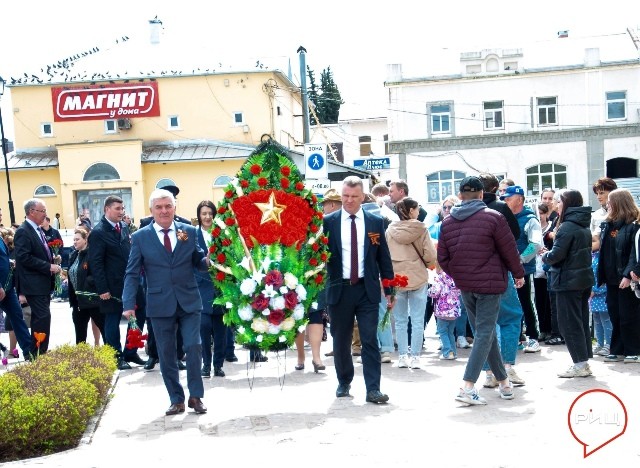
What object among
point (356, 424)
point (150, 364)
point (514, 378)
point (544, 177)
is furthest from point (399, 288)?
point (544, 177)

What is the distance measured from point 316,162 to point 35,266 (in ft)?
20.2

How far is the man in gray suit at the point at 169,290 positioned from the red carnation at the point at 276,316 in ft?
2.35

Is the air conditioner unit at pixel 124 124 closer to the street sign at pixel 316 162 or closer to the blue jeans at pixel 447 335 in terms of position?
the street sign at pixel 316 162

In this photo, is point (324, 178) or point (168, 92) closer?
point (324, 178)

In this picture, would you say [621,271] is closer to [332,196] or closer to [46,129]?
[332,196]

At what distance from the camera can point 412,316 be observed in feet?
36.7

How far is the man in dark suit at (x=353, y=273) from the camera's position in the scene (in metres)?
9.06

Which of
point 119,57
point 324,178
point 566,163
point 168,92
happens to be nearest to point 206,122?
point 168,92

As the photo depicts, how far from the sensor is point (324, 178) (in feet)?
54.7

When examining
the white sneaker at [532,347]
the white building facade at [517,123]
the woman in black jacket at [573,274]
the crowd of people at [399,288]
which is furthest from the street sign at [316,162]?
Result: the white building facade at [517,123]

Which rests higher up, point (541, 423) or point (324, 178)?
point (324, 178)

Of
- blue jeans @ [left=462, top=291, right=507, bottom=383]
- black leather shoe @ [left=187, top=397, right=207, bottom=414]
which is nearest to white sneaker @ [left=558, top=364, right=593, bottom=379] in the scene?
blue jeans @ [left=462, top=291, right=507, bottom=383]

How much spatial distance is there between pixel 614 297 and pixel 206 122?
3548 cm

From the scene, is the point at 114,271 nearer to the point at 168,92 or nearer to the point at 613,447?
the point at 613,447
